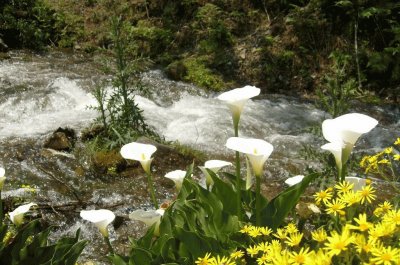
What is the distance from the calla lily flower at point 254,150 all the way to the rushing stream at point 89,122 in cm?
236

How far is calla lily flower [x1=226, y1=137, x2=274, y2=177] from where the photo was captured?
174 cm

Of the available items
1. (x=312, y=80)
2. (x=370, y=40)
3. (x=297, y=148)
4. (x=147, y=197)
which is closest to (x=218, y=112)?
(x=297, y=148)

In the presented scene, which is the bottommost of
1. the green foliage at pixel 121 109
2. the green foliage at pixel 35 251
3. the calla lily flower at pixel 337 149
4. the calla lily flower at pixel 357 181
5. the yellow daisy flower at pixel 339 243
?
the green foliage at pixel 121 109

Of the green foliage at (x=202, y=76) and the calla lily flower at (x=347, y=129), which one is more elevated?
the calla lily flower at (x=347, y=129)

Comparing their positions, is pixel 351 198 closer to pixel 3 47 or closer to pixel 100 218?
pixel 100 218

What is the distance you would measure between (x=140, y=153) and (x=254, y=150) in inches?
22.0

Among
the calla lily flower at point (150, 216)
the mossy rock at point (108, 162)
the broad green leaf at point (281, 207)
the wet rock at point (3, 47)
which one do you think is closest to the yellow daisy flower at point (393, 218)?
the broad green leaf at point (281, 207)

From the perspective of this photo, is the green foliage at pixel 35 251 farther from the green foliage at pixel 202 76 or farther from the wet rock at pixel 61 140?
the green foliage at pixel 202 76

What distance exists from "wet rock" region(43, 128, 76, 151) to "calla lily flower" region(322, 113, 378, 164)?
410 centimetres

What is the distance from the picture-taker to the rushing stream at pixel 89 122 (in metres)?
4.49

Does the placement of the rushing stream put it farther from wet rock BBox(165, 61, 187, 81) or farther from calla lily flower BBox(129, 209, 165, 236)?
calla lily flower BBox(129, 209, 165, 236)

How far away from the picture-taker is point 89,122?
632 centimetres

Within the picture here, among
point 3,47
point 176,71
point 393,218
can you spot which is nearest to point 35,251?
point 393,218

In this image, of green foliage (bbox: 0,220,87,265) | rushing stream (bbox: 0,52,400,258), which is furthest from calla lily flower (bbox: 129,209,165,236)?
rushing stream (bbox: 0,52,400,258)
